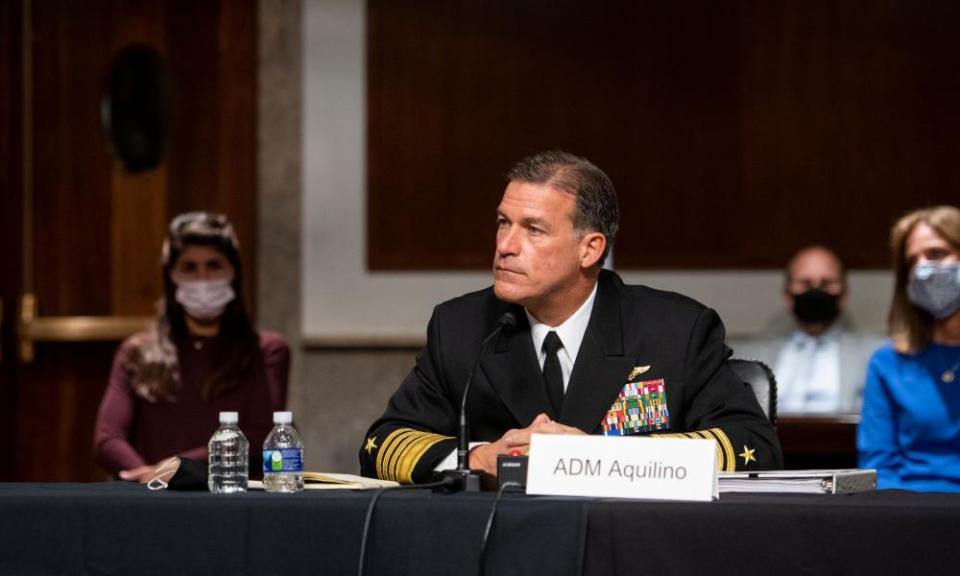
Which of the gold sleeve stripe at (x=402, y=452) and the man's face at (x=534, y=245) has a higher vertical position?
the man's face at (x=534, y=245)

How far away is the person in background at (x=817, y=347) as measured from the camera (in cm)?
565

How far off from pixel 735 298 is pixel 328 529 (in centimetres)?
417

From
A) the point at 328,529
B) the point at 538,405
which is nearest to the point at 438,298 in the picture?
the point at 538,405

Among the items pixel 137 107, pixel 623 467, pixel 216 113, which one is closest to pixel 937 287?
pixel 623 467

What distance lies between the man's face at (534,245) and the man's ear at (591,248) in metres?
0.02

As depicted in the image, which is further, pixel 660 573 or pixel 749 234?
pixel 749 234

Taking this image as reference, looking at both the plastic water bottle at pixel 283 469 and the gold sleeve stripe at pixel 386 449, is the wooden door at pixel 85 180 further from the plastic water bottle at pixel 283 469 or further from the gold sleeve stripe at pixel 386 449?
the plastic water bottle at pixel 283 469

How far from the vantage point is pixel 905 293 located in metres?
4.41

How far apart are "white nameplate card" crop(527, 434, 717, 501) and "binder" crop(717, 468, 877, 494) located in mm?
170

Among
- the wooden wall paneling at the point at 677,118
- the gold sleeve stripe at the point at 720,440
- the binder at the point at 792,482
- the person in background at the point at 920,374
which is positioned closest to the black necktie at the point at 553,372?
the gold sleeve stripe at the point at 720,440

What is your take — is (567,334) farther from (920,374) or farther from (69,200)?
(69,200)

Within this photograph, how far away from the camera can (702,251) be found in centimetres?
A: 651

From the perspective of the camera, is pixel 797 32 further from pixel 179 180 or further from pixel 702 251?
pixel 179 180

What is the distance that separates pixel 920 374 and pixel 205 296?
2.21m
